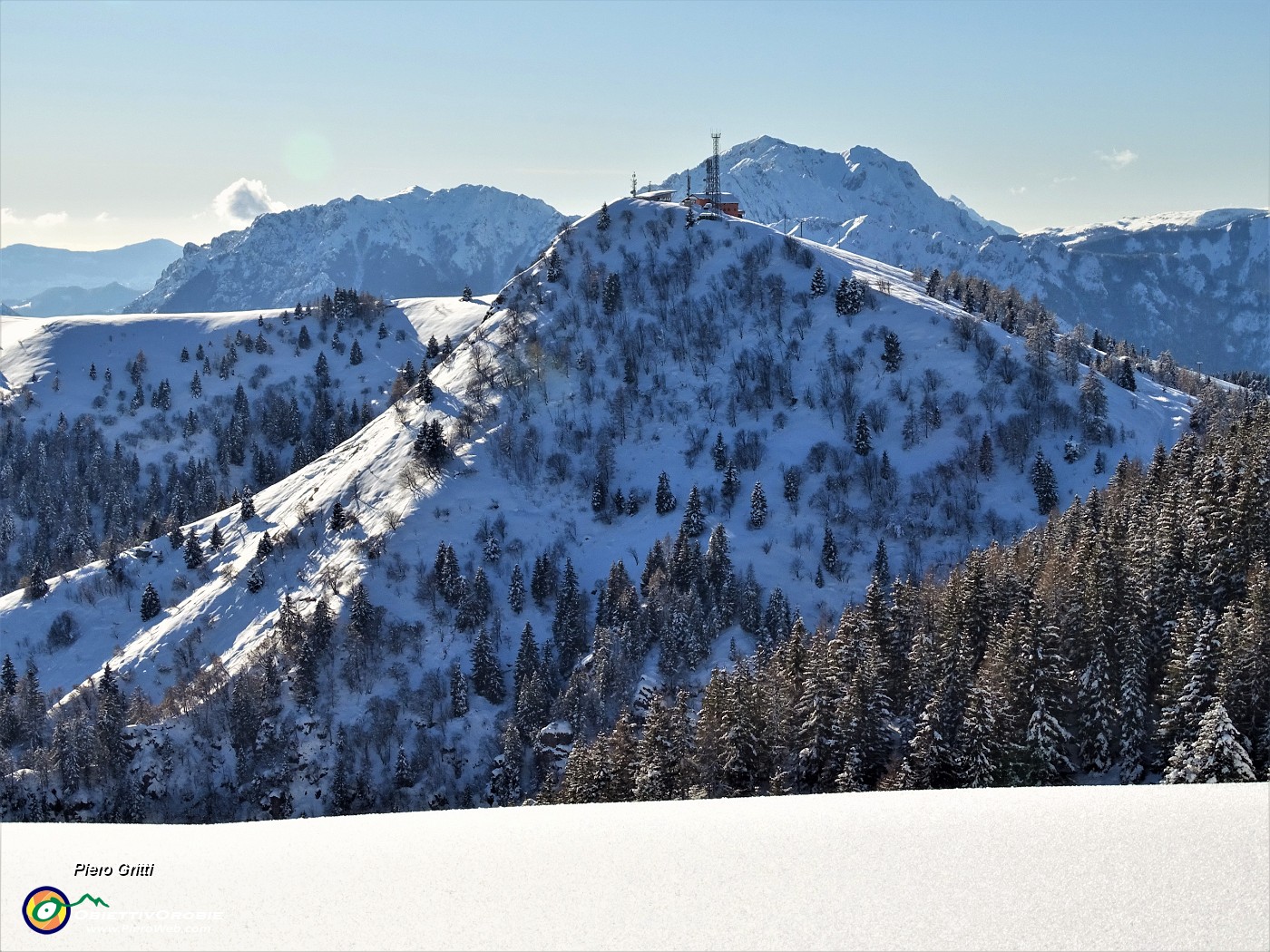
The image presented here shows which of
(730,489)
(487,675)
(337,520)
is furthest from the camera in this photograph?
(730,489)

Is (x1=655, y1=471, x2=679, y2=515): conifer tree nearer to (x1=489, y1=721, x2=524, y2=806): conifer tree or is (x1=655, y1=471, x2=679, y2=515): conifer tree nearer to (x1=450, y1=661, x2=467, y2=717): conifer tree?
(x1=450, y1=661, x2=467, y2=717): conifer tree

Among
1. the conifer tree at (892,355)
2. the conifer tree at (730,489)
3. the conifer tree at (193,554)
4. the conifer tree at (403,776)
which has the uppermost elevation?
the conifer tree at (892,355)

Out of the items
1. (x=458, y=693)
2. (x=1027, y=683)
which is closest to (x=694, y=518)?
(x=458, y=693)

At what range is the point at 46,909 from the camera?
15.4m

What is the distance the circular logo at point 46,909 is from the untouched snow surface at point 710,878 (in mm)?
206

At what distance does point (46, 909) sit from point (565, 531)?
120 meters

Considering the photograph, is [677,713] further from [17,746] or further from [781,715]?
[17,746]

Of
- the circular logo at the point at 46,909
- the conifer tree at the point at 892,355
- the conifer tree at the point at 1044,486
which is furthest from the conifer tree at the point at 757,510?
the circular logo at the point at 46,909

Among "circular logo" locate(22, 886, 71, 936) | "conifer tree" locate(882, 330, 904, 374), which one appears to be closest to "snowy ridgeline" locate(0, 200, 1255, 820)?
"conifer tree" locate(882, 330, 904, 374)

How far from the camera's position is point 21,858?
1692cm

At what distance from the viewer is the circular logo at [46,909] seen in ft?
49.3

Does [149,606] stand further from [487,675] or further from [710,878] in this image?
[710,878]

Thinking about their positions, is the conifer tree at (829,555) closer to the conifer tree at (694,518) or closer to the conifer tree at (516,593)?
the conifer tree at (694,518)

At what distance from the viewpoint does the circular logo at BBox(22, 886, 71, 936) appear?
49.3 feet
